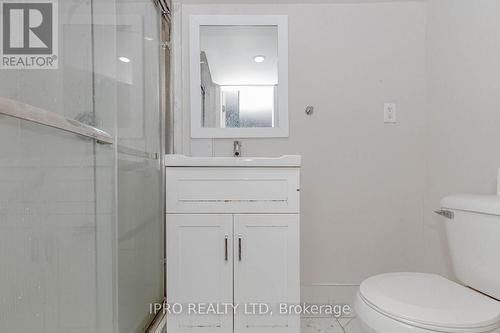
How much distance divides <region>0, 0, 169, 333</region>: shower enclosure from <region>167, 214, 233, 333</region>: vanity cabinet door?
15 centimetres

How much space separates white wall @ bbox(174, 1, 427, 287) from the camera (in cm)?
172

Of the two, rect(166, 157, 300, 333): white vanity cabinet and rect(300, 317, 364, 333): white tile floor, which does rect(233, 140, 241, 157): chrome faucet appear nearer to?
rect(166, 157, 300, 333): white vanity cabinet

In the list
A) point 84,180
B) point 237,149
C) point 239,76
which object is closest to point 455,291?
point 237,149

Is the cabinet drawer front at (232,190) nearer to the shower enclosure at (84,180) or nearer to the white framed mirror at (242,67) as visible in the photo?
the shower enclosure at (84,180)

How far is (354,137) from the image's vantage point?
1.73 m

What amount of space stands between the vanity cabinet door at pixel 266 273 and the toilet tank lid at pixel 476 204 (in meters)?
0.61

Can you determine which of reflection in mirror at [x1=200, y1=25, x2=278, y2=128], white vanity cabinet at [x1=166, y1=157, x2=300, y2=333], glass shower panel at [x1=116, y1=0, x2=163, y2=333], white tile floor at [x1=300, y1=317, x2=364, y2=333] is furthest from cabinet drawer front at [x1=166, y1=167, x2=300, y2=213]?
white tile floor at [x1=300, y1=317, x2=364, y2=333]

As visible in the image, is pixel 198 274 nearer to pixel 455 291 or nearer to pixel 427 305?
pixel 427 305

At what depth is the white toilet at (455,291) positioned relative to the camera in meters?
0.82

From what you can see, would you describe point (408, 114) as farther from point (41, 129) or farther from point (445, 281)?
point (41, 129)

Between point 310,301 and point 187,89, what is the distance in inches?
57.2

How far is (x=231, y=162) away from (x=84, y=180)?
597 millimetres

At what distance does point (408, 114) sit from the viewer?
67.7 inches

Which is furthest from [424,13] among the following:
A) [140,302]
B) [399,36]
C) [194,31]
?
[140,302]
